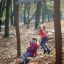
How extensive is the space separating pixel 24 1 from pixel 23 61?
4763mm

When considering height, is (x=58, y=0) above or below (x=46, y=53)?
above

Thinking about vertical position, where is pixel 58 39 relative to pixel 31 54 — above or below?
above

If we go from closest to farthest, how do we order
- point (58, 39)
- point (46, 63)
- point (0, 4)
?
point (58, 39)
point (46, 63)
point (0, 4)

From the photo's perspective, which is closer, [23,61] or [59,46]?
[59,46]

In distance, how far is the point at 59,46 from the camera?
8.91 meters

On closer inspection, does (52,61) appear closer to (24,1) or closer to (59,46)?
(59,46)

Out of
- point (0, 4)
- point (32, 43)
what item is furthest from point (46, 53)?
point (0, 4)

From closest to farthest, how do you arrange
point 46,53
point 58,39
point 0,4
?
point 58,39, point 46,53, point 0,4

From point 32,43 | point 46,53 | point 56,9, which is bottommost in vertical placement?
point 46,53

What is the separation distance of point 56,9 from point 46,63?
8.32 feet

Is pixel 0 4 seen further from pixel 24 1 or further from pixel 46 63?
pixel 46 63

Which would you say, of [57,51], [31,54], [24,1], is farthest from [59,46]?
[24,1]

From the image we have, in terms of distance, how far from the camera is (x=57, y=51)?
896cm

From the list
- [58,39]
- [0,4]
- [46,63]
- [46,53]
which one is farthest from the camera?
[0,4]
